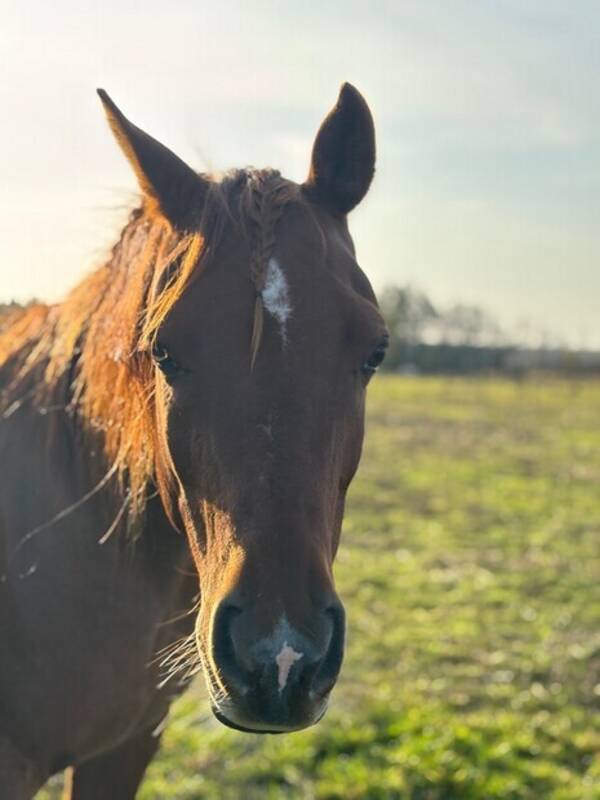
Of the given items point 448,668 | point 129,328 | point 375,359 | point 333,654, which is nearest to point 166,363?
point 129,328

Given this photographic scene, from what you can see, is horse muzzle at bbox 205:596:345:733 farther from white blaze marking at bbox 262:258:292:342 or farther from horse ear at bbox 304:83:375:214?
horse ear at bbox 304:83:375:214

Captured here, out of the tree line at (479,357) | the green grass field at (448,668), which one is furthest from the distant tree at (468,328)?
the green grass field at (448,668)

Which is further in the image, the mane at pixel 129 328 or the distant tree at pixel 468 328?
the distant tree at pixel 468 328

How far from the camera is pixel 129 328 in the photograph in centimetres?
260

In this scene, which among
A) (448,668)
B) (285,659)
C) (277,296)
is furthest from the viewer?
(448,668)

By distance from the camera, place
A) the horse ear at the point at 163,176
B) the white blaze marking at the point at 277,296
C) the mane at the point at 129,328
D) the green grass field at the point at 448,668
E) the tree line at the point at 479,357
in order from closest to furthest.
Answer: the white blaze marking at the point at 277,296 < the mane at the point at 129,328 < the horse ear at the point at 163,176 < the green grass field at the point at 448,668 < the tree line at the point at 479,357

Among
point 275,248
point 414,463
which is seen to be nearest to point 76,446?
point 275,248

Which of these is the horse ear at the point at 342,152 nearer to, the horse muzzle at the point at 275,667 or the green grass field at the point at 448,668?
the horse muzzle at the point at 275,667

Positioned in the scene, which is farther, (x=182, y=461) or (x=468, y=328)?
(x=468, y=328)

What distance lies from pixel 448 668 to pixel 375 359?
188 inches

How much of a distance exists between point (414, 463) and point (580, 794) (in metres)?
13.3

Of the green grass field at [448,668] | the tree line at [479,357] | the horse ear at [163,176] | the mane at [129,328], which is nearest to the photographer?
the mane at [129,328]

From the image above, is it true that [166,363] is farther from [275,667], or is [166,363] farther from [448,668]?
[448,668]

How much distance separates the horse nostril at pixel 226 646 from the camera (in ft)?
6.14
